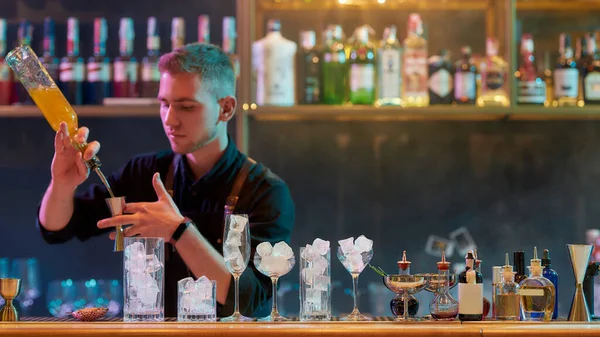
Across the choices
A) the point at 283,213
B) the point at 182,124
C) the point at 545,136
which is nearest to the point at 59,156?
the point at 182,124

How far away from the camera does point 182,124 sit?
246 centimetres

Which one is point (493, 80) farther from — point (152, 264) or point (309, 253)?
point (152, 264)

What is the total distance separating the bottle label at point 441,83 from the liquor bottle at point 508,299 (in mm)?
1270

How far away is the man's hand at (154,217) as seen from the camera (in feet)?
6.48

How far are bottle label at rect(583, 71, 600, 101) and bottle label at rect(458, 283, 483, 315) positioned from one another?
148 cm

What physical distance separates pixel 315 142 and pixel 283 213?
90 cm

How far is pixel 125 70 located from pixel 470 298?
1.66 meters

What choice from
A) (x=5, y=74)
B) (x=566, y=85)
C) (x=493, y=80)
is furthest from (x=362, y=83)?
(x=5, y=74)

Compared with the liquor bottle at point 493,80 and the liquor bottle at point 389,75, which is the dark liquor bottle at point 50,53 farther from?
the liquor bottle at point 493,80

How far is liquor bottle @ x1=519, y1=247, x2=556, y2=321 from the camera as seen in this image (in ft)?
5.82

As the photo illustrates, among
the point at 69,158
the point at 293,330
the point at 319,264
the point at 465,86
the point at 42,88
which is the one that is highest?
the point at 465,86

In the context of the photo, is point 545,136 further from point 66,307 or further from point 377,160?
point 66,307

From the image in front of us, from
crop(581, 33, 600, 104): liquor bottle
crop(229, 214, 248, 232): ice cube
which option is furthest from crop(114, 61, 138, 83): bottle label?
crop(581, 33, 600, 104): liquor bottle

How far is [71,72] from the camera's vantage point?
9.73ft
